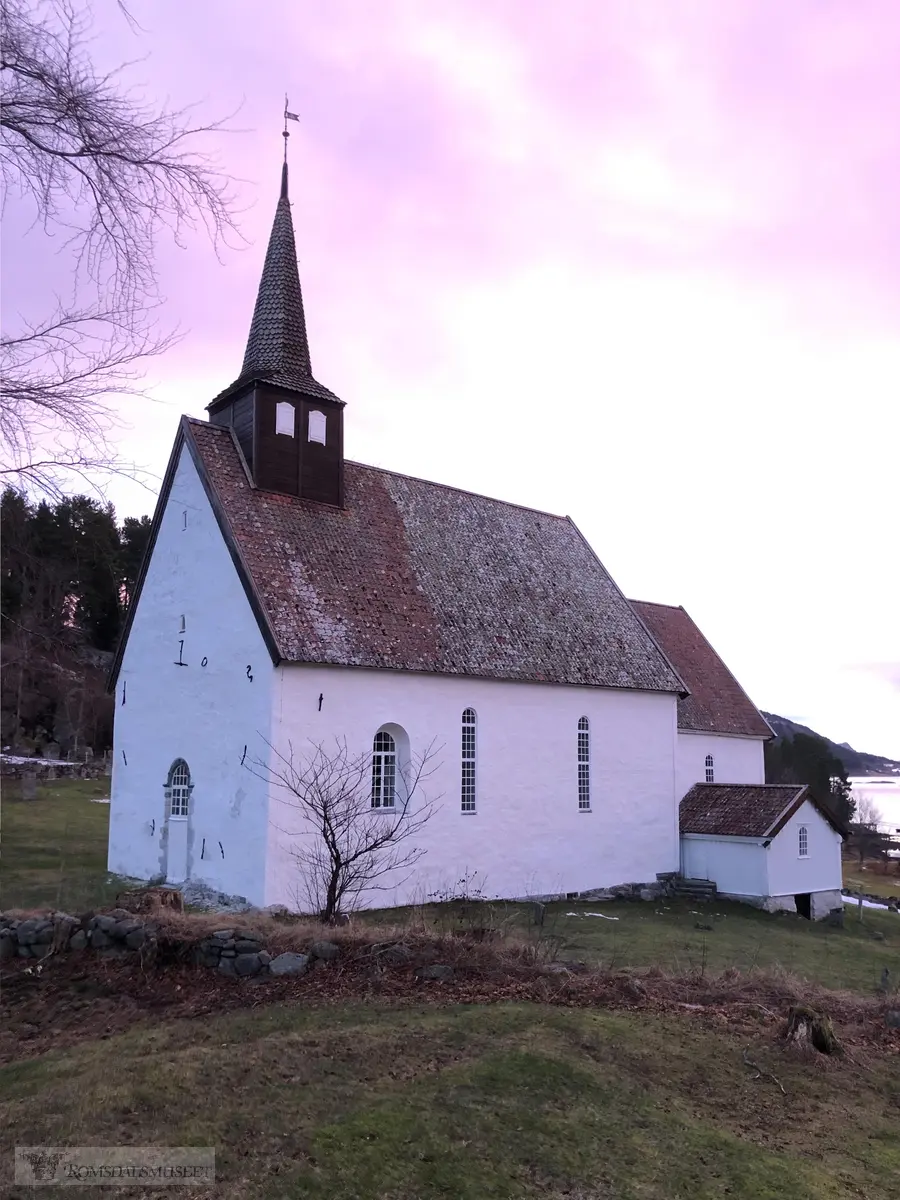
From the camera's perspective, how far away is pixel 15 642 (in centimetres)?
905

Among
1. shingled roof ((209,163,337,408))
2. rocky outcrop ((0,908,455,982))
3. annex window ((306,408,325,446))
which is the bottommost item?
rocky outcrop ((0,908,455,982))

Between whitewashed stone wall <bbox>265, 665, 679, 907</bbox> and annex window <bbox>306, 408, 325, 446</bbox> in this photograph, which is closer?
whitewashed stone wall <bbox>265, 665, 679, 907</bbox>

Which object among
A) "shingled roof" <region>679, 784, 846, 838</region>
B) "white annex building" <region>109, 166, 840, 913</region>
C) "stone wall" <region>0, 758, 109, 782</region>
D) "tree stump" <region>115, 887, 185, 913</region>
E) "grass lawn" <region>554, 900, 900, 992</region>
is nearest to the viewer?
"tree stump" <region>115, 887, 185, 913</region>

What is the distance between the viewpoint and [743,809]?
85.6 ft

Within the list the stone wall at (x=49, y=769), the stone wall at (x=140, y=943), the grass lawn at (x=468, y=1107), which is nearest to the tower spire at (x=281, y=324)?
the stone wall at (x=140, y=943)

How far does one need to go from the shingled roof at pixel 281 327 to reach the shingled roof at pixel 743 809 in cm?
1596

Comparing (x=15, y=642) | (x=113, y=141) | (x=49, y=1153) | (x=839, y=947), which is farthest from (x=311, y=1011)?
(x=839, y=947)

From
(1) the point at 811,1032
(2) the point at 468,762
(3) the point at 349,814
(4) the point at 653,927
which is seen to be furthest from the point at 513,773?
(1) the point at 811,1032

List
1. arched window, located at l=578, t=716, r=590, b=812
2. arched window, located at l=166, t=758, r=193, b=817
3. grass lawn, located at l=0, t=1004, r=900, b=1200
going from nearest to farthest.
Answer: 1. grass lawn, located at l=0, t=1004, r=900, b=1200
2. arched window, located at l=166, t=758, r=193, b=817
3. arched window, located at l=578, t=716, r=590, b=812

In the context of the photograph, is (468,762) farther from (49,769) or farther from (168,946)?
(49,769)

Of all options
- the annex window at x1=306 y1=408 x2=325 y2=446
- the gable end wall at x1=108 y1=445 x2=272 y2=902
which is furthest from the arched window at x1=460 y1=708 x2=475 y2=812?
the annex window at x1=306 y1=408 x2=325 y2=446

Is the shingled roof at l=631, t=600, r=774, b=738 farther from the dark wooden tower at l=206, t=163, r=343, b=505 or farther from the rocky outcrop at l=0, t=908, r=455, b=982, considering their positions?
the rocky outcrop at l=0, t=908, r=455, b=982

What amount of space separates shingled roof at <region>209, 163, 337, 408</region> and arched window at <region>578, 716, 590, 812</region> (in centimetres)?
1057

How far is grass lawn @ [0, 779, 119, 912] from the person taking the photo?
58.2 ft
